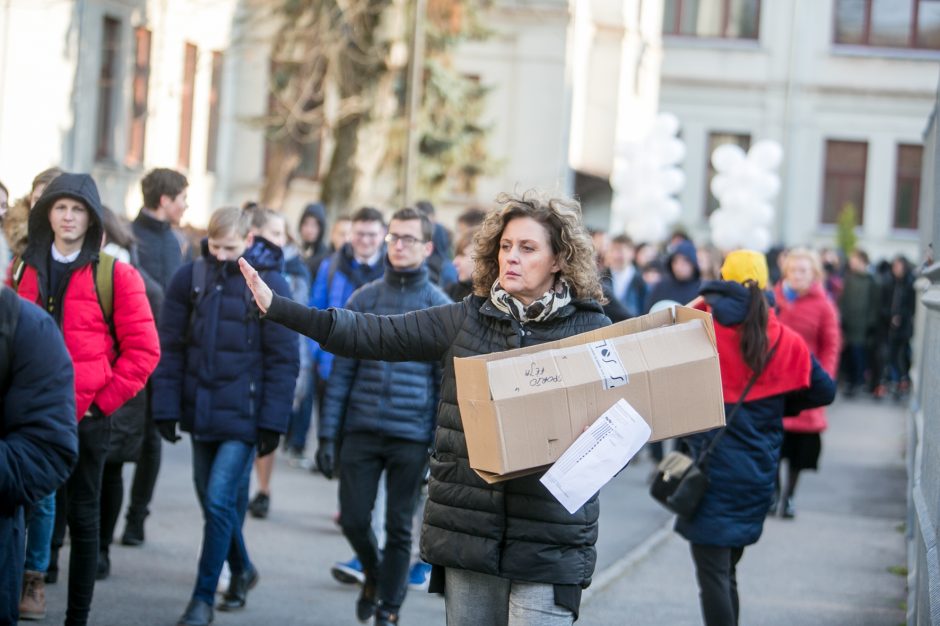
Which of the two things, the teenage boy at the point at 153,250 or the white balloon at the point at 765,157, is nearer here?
the teenage boy at the point at 153,250

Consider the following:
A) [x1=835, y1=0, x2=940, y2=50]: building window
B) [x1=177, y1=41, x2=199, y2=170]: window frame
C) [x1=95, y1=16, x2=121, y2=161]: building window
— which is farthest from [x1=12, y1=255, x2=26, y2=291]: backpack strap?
[x1=835, y1=0, x2=940, y2=50]: building window

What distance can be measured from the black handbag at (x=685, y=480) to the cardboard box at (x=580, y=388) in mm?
1844

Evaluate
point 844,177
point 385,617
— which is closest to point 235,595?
point 385,617

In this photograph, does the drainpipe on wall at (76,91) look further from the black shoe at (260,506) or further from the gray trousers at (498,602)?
the gray trousers at (498,602)

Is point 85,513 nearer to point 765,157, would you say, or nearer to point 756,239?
point 756,239

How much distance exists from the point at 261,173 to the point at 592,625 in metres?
24.4

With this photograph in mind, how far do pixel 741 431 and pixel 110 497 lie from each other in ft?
11.1

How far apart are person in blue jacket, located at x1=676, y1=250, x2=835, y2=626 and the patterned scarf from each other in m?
2.01

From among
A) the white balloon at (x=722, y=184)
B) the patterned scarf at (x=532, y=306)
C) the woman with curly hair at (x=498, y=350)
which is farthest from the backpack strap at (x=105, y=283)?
the white balloon at (x=722, y=184)

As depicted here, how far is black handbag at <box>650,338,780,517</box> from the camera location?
22.3 feet

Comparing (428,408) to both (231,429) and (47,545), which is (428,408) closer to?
(231,429)

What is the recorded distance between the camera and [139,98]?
25.3 meters

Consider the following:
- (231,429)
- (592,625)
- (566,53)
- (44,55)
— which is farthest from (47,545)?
(566,53)

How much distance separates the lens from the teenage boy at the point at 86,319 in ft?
22.5
